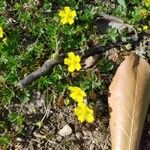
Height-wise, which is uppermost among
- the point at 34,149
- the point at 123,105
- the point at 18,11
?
the point at 18,11

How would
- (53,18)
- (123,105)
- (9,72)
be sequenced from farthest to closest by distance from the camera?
1. (53,18)
2. (9,72)
3. (123,105)

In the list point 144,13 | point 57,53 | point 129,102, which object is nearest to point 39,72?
point 57,53

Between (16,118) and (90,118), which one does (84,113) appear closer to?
(90,118)

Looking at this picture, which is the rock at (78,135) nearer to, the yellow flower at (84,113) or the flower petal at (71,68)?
the yellow flower at (84,113)

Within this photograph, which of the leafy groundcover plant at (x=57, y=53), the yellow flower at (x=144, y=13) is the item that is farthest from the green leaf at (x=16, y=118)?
the yellow flower at (x=144, y=13)

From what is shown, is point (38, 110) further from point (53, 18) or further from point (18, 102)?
point (53, 18)

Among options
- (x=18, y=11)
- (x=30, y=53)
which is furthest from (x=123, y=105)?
(x=18, y=11)

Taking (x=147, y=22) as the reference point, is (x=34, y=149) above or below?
below
